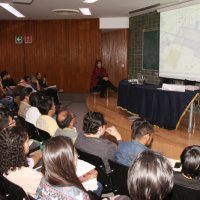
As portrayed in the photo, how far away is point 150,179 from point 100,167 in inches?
47.1

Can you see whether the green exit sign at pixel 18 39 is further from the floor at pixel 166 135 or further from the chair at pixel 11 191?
the chair at pixel 11 191

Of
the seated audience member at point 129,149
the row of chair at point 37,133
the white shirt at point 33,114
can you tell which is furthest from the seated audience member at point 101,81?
the seated audience member at point 129,149

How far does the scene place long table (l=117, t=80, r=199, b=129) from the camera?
4773 millimetres

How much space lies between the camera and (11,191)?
69.2 inches

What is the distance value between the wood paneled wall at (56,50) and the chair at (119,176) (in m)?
8.26

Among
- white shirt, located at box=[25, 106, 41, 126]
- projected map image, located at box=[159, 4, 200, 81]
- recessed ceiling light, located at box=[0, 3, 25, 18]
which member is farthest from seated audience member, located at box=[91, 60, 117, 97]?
white shirt, located at box=[25, 106, 41, 126]

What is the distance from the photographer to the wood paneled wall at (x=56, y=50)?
34.0 ft

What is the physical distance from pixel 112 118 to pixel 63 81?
4.90 meters

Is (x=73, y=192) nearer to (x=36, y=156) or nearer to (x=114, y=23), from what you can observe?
(x=36, y=156)

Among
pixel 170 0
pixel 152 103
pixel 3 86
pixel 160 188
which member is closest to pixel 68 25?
pixel 3 86

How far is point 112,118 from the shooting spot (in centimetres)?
619

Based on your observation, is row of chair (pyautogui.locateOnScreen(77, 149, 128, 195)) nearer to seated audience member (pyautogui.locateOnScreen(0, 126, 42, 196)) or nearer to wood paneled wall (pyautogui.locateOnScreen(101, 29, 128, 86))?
seated audience member (pyautogui.locateOnScreen(0, 126, 42, 196))

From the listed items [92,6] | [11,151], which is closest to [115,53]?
[92,6]

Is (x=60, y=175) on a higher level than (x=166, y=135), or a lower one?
higher
